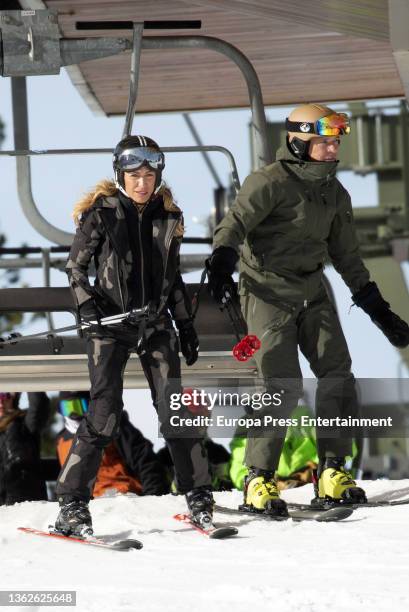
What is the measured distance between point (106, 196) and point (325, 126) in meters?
1.13

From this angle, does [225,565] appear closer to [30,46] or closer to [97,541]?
[97,541]

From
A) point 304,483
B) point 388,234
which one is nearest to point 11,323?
point 388,234

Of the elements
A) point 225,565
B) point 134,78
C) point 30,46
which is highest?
point 30,46

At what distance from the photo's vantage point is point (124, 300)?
21.4 ft

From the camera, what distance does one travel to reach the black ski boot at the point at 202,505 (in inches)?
262

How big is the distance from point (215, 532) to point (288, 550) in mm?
465

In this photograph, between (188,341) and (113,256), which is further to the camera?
(188,341)

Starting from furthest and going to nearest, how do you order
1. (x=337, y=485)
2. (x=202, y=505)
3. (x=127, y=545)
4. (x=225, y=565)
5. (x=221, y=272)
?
(x=337, y=485) < (x=221, y=272) < (x=202, y=505) < (x=127, y=545) < (x=225, y=565)

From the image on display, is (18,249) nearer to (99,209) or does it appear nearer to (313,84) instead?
(313,84)

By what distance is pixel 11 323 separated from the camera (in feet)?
125

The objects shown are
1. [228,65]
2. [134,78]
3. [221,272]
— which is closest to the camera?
[221,272]

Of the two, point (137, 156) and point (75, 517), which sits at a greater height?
point (137, 156)

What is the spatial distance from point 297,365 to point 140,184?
1.20 meters

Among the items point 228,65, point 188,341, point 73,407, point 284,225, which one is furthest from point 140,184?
point 228,65
